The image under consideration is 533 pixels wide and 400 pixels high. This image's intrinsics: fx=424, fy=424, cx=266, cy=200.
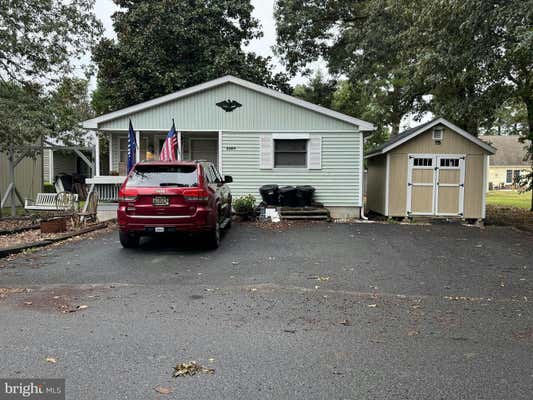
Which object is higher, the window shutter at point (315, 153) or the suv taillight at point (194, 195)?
the window shutter at point (315, 153)

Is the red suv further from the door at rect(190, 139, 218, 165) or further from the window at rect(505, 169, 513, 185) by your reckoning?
the window at rect(505, 169, 513, 185)

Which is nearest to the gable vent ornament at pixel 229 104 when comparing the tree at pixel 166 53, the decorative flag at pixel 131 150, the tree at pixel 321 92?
the decorative flag at pixel 131 150

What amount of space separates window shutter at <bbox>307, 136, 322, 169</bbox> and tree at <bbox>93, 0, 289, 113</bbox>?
36.4ft

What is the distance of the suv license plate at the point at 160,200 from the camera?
791 centimetres

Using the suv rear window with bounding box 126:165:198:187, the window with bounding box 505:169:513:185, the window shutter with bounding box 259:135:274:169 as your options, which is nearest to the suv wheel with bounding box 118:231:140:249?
the suv rear window with bounding box 126:165:198:187

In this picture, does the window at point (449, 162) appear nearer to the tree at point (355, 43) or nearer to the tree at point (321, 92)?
the tree at point (355, 43)

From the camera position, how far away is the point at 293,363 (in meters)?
3.49

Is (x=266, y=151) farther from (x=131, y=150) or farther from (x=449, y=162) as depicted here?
(x=449, y=162)

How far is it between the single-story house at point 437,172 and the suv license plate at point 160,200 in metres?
8.83

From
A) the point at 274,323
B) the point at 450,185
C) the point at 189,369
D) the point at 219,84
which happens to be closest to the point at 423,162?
the point at 450,185

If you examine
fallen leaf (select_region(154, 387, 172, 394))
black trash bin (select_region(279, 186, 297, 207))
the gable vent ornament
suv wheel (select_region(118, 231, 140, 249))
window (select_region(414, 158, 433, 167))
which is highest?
the gable vent ornament

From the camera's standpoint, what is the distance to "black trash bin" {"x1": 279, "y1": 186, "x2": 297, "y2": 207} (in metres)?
14.1

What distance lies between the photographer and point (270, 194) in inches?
557

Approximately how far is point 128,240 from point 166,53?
18226 millimetres
